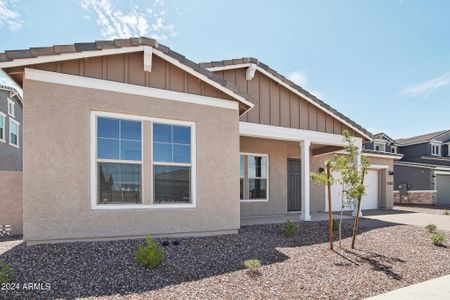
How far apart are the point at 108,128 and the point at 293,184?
8.91 m

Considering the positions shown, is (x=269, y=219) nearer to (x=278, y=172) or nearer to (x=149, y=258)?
Result: (x=278, y=172)

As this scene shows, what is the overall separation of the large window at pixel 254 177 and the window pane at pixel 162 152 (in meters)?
4.78

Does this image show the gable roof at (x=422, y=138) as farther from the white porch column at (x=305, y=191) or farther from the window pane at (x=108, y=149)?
the window pane at (x=108, y=149)

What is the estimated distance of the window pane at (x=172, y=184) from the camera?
6605 millimetres

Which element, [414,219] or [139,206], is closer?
[139,206]

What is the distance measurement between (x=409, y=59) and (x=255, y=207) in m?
11.0

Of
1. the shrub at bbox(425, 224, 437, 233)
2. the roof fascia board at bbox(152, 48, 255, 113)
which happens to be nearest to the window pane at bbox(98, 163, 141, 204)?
the roof fascia board at bbox(152, 48, 255, 113)

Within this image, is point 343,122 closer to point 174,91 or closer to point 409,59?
point 409,59

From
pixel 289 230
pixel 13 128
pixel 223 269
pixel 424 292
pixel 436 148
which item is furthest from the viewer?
pixel 436 148

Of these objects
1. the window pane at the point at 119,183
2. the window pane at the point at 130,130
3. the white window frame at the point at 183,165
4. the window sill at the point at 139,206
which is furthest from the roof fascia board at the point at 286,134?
the window pane at the point at 119,183

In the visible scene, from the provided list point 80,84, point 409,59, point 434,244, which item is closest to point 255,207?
point 434,244

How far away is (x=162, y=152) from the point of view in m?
6.67

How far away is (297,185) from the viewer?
1274 cm

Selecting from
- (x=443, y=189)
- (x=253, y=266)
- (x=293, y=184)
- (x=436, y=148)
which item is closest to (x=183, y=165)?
(x=253, y=266)
